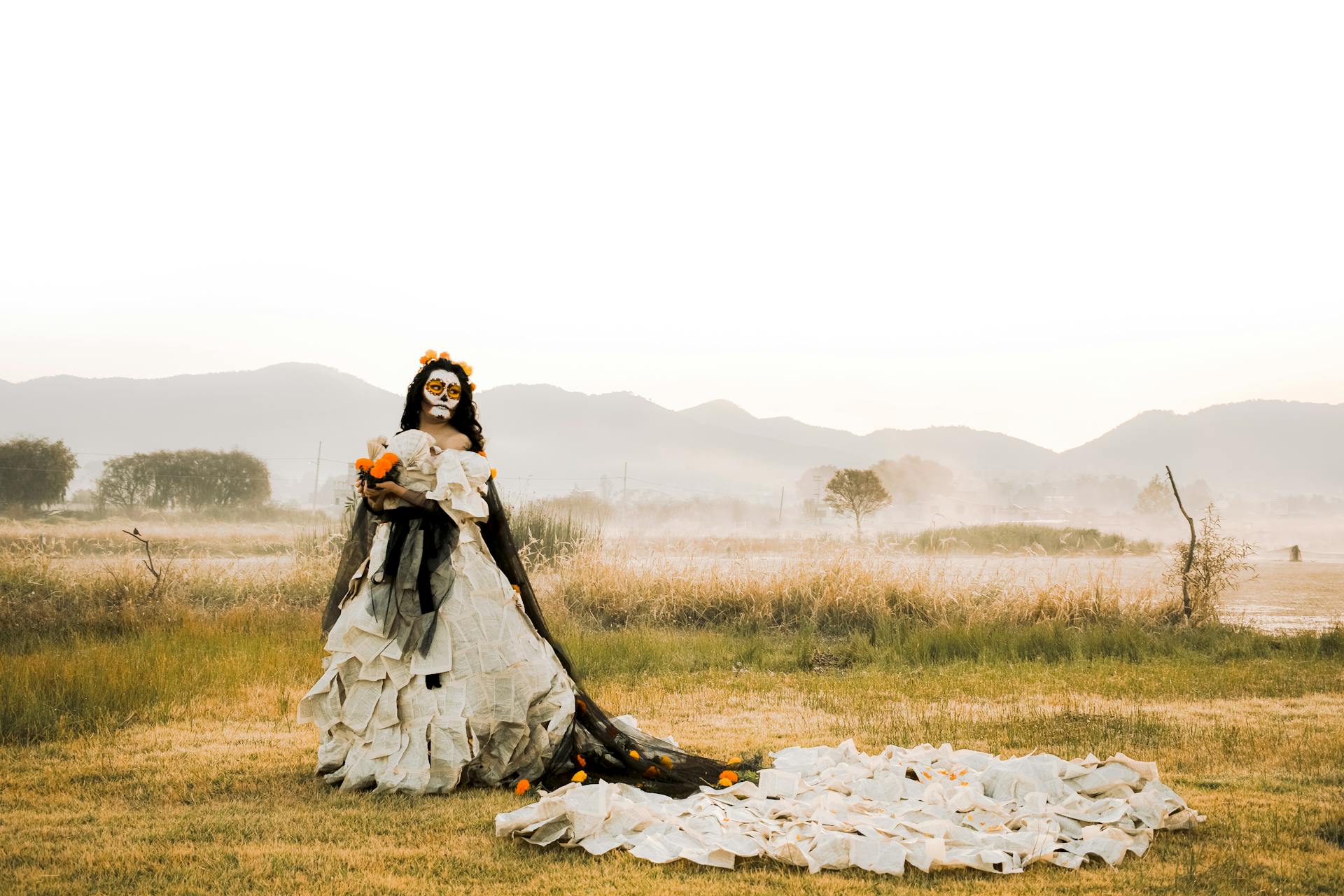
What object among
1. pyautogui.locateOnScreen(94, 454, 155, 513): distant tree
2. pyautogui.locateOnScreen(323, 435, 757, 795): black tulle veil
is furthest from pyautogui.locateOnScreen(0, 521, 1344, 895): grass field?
pyautogui.locateOnScreen(94, 454, 155, 513): distant tree

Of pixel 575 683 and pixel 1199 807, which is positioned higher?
pixel 575 683

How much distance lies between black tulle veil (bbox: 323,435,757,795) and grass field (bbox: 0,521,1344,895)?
0.54 meters

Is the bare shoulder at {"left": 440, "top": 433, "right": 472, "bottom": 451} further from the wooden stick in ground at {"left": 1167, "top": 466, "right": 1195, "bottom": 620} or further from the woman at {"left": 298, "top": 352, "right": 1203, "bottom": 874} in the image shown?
the wooden stick in ground at {"left": 1167, "top": 466, "right": 1195, "bottom": 620}

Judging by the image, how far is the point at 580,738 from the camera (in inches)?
204

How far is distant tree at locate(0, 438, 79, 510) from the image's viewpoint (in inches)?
1117

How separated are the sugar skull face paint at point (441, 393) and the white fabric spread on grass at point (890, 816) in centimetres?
202

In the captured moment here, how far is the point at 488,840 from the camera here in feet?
13.3

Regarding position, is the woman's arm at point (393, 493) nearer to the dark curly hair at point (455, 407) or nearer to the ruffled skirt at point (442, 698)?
the ruffled skirt at point (442, 698)

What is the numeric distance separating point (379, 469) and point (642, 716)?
304 cm

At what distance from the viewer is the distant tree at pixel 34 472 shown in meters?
28.4

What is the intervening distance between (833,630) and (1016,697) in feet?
11.5

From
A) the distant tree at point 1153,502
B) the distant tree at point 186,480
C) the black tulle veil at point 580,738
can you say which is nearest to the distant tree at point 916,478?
the distant tree at point 1153,502

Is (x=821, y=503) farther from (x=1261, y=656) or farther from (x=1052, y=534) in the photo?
(x=1261, y=656)

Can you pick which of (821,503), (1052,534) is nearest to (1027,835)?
(1052,534)
